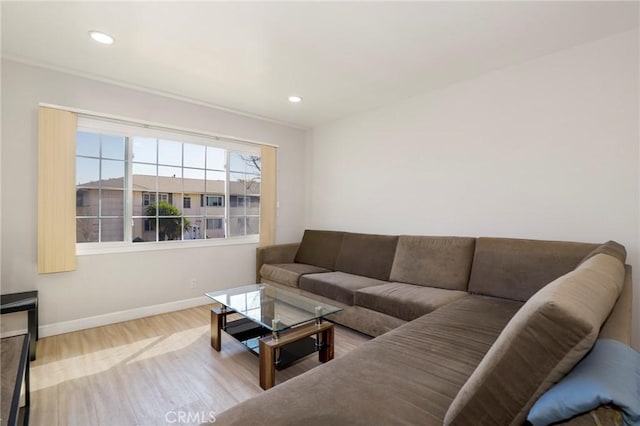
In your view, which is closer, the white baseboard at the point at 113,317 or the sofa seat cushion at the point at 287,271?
the white baseboard at the point at 113,317

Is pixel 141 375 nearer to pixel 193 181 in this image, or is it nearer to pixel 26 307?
pixel 26 307

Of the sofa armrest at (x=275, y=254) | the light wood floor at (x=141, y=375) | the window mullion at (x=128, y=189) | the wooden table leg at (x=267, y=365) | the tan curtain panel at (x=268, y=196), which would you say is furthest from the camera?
the tan curtain panel at (x=268, y=196)

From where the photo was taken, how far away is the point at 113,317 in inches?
119

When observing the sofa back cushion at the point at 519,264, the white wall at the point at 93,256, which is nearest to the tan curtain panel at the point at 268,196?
the white wall at the point at 93,256

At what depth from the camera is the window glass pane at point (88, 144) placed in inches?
115

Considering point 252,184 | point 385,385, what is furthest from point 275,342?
Answer: point 252,184

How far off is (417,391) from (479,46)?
2461 millimetres

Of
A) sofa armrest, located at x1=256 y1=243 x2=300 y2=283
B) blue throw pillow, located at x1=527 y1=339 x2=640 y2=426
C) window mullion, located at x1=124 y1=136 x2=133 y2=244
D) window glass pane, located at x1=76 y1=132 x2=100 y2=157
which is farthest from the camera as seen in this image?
sofa armrest, located at x1=256 y1=243 x2=300 y2=283

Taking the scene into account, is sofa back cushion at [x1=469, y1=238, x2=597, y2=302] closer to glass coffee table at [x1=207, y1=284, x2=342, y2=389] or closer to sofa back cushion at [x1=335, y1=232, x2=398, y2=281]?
sofa back cushion at [x1=335, y1=232, x2=398, y2=281]

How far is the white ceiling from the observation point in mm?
1903

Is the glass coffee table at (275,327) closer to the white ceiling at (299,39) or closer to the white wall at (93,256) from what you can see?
the white wall at (93,256)

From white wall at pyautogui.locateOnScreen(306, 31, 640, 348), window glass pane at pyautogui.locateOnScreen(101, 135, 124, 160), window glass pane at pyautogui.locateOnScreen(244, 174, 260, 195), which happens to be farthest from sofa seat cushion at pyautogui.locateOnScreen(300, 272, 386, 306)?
window glass pane at pyautogui.locateOnScreen(101, 135, 124, 160)

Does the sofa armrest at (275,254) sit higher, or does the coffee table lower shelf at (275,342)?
→ the sofa armrest at (275,254)

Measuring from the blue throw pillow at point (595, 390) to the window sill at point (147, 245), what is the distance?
3.51 metres
